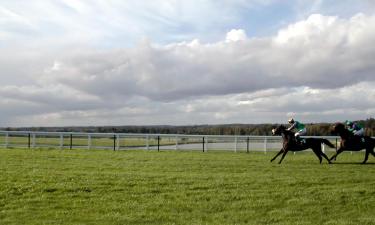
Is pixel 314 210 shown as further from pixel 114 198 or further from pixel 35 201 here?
pixel 35 201

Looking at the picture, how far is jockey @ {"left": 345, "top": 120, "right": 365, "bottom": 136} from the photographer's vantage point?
63.0ft

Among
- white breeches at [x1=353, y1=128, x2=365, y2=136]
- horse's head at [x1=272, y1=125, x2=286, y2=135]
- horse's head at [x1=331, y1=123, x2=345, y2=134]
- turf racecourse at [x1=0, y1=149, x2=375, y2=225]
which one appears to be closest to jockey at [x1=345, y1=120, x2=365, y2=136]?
white breeches at [x1=353, y1=128, x2=365, y2=136]

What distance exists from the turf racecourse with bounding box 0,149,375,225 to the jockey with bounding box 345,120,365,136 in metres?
5.51

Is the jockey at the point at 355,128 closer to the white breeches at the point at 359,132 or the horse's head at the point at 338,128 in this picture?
the white breeches at the point at 359,132

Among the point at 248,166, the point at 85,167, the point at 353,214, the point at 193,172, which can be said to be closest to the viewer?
the point at 353,214

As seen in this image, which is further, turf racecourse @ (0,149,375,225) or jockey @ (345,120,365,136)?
jockey @ (345,120,365,136)

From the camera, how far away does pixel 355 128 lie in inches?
771

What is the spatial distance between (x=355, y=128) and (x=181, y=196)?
38.9 feet

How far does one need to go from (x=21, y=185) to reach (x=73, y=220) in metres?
3.01

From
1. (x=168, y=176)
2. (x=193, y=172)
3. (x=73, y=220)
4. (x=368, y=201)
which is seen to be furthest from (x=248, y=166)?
(x=73, y=220)

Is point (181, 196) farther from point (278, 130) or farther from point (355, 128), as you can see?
point (355, 128)

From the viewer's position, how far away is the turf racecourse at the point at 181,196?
830cm

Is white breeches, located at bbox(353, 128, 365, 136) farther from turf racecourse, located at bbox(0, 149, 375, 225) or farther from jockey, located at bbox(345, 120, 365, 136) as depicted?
turf racecourse, located at bbox(0, 149, 375, 225)

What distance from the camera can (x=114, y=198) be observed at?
963 centimetres
